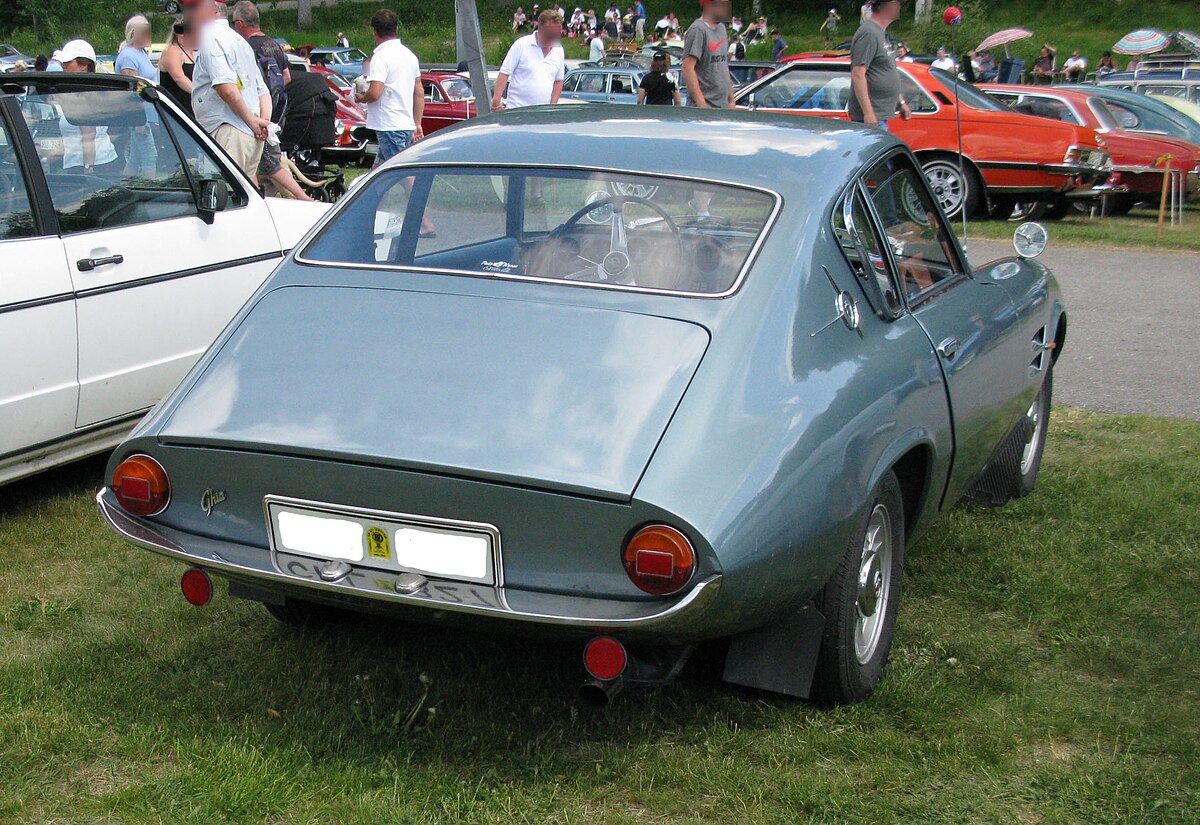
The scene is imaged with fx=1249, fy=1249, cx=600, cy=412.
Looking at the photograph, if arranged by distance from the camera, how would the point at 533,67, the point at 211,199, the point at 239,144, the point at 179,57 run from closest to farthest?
the point at 211,199, the point at 239,144, the point at 179,57, the point at 533,67

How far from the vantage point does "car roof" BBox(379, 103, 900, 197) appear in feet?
11.3

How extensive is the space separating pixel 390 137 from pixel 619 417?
306 inches

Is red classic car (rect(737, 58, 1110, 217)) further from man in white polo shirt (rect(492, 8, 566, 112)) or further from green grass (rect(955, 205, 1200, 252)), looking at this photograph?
man in white polo shirt (rect(492, 8, 566, 112))

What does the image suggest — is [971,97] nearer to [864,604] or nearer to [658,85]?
[658,85]

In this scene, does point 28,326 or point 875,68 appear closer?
point 28,326

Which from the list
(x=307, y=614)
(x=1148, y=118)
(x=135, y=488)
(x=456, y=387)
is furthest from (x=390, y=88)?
(x=1148, y=118)

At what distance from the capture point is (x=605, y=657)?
2635 millimetres

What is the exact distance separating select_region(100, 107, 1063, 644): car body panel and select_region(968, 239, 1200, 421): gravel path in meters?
3.71

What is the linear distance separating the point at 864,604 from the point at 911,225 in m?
1.42

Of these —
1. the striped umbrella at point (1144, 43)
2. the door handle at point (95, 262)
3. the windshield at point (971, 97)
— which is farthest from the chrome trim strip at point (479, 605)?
the striped umbrella at point (1144, 43)

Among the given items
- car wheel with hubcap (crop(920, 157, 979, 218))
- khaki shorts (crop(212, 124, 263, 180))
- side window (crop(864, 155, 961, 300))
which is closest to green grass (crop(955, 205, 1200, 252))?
car wheel with hubcap (crop(920, 157, 979, 218))

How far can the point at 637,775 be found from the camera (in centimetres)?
296

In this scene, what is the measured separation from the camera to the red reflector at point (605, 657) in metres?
2.63

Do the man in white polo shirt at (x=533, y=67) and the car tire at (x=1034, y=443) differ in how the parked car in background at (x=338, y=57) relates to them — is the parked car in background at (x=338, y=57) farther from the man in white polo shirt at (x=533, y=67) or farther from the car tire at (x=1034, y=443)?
the car tire at (x=1034, y=443)
